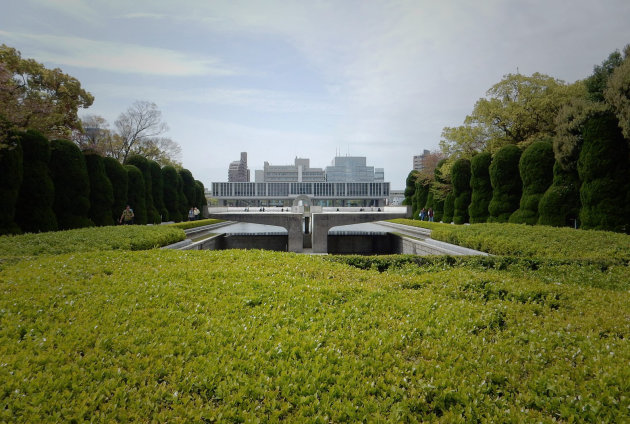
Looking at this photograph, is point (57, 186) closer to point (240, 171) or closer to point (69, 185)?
point (69, 185)

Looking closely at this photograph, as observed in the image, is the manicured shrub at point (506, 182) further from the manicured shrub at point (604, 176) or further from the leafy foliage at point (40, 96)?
the leafy foliage at point (40, 96)

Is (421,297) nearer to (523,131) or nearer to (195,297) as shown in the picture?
(195,297)

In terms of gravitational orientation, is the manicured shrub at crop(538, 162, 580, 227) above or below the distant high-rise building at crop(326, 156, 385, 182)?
below

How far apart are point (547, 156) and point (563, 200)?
278 cm

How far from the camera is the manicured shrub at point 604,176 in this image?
13.2 meters

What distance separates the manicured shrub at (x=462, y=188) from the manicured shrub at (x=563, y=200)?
28.2 feet

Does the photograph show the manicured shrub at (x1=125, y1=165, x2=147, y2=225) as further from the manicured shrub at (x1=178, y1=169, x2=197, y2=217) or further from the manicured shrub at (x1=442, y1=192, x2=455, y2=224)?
the manicured shrub at (x1=442, y1=192, x2=455, y2=224)

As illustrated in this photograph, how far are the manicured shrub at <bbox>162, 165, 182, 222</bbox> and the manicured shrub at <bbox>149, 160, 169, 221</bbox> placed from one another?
150 cm

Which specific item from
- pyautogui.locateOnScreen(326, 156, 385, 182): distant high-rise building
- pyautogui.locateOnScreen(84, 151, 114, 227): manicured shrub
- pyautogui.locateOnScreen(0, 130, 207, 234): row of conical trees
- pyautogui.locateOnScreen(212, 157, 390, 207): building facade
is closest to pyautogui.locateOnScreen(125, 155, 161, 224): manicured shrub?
pyautogui.locateOnScreen(0, 130, 207, 234): row of conical trees

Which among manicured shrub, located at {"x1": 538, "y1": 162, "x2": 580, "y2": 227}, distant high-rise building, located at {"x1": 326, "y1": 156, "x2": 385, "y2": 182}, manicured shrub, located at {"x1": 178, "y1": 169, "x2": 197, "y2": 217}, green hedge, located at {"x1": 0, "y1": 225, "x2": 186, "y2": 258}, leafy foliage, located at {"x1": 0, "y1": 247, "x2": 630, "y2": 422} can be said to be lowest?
leafy foliage, located at {"x1": 0, "y1": 247, "x2": 630, "y2": 422}

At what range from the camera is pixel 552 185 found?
1576cm

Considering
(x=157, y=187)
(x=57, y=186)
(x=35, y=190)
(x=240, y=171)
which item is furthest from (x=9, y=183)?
(x=240, y=171)

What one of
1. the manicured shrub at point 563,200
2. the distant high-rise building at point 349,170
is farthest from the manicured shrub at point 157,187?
the distant high-rise building at point 349,170

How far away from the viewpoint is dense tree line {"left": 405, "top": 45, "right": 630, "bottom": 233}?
44.4ft
